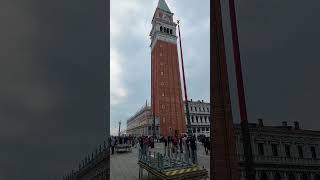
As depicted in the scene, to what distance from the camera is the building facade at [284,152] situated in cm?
573

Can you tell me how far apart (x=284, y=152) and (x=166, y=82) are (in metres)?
36.8

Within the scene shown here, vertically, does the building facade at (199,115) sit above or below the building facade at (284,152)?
above

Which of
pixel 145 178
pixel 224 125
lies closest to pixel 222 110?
pixel 224 125

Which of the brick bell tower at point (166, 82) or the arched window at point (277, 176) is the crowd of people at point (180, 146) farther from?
the brick bell tower at point (166, 82)

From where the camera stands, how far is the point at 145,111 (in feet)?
179

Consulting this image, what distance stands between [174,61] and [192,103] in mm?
7468

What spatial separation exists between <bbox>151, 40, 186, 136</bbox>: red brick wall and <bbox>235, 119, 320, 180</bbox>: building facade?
1329 inches

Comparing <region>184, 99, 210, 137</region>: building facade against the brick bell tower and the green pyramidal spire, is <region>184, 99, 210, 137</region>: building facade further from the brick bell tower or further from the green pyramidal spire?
the green pyramidal spire

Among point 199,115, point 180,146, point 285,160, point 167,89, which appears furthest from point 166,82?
point 285,160

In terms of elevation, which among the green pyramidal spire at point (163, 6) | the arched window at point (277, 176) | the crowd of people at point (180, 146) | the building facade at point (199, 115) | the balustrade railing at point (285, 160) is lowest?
the arched window at point (277, 176)

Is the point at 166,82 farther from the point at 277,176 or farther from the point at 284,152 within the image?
the point at 277,176

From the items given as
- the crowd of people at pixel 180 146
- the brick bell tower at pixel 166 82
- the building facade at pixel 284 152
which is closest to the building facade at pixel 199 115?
the brick bell tower at pixel 166 82

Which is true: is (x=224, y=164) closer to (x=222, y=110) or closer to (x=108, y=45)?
(x=222, y=110)

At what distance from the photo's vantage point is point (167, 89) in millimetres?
42844
